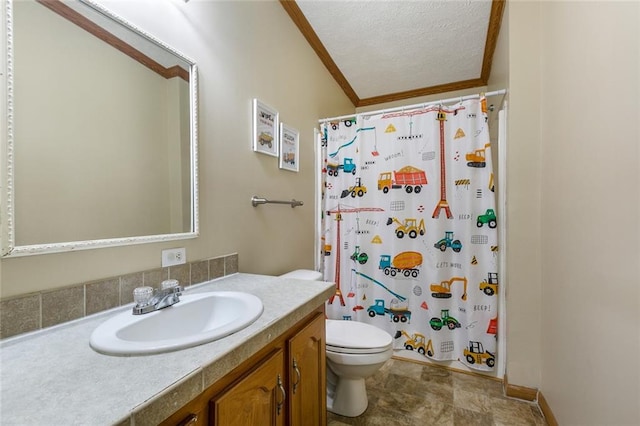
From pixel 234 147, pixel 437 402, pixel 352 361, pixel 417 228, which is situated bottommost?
pixel 437 402

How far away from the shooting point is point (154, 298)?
86 centimetres

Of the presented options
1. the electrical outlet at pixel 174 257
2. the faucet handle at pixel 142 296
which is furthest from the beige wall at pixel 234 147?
the faucet handle at pixel 142 296

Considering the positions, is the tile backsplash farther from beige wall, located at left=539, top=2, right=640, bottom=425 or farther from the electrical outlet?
beige wall, located at left=539, top=2, right=640, bottom=425

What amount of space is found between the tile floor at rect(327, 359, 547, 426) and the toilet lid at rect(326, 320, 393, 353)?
0.41 metres

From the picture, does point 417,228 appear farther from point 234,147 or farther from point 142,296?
point 142,296

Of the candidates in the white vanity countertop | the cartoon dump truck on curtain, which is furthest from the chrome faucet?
the cartoon dump truck on curtain

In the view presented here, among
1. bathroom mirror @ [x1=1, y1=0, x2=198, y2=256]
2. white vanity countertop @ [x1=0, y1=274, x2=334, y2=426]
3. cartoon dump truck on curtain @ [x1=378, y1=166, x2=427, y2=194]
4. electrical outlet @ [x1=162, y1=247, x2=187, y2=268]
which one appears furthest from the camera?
cartoon dump truck on curtain @ [x1=378, y1=166, x2=427, y2=194]

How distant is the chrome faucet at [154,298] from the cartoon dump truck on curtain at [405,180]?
5.17 ft

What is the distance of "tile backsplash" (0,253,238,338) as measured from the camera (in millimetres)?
A: 667

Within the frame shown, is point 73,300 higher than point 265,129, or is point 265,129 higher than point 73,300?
point 265,129

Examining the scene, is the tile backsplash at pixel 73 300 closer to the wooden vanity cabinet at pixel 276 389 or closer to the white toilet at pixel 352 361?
the wooden vanity cabinet at pixel 276 389

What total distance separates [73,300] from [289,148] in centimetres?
141

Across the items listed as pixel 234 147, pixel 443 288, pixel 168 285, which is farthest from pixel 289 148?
pixel 443 288

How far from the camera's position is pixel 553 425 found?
1334 mm
